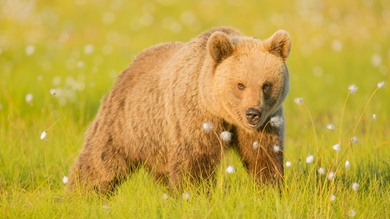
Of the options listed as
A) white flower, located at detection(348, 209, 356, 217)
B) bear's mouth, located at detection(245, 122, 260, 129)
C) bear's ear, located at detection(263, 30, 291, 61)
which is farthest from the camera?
bear's ear, located at detection(263, 30, 291, 61)

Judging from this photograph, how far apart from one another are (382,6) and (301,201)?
41.9 ft

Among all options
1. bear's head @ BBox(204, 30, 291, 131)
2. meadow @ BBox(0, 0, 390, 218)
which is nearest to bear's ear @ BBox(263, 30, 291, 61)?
bear's head @ BBox(204, 30, 291, 131)

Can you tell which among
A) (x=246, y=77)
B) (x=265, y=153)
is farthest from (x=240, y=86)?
(x=265, y=153)

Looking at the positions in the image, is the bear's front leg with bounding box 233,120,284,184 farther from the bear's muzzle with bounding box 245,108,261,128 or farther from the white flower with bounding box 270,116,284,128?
the bear's muzzle with bounding box 245,108,261,128

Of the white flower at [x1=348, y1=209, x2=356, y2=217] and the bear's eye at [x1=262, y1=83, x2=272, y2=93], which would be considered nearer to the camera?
the white flower at [x1=348, y1=209, x2=356, y2=217]

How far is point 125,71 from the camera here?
6.24 metres

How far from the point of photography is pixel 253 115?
4.83 metres

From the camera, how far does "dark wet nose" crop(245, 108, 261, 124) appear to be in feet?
15.8

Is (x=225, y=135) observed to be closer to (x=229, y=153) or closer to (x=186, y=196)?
(x=186, y=196)

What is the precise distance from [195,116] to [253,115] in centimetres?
60

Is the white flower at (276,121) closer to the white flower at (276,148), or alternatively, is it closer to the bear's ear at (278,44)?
the white flower at (276,148)

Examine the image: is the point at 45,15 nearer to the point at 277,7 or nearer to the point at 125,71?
the point at 277,7

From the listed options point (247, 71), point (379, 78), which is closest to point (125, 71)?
point (247, 71)

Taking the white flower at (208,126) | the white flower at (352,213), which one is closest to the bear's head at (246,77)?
the white flower at (208,126)
